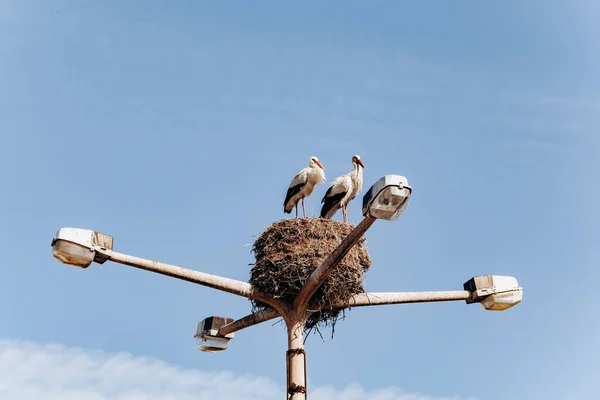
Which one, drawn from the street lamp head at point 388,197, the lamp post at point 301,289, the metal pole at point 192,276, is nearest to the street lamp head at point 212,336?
A: the lamp post at point 301,289

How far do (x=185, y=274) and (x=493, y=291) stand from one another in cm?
367

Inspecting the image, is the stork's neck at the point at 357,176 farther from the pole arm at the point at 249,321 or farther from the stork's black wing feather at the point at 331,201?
the pole arm at the point at 249,321

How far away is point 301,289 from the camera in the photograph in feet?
32.6

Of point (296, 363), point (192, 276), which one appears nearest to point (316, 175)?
point (296, 363)

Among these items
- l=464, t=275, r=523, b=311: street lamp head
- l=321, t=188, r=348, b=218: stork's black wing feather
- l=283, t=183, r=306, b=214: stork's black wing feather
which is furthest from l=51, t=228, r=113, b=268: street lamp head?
l=283, t=183, r=306, b=214: stork's black wing feather

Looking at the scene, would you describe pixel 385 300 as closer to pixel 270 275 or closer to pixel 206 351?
pixel 270 275

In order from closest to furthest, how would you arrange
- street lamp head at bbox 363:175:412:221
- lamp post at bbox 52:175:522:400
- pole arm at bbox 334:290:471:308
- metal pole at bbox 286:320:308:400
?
street lamp head at bbox 363:175:412:221, lamp post at bbox 52:175:522:400, metal pole at bbox 286:320:308:400, pole arm at bbox 334:290:471:308

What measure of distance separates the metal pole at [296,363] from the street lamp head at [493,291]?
6.78 feet

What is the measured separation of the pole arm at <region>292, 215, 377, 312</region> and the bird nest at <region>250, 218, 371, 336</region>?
1.24 feet

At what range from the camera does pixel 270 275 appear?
35.2 ft

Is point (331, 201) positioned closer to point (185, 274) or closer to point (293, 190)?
point (293, 190)

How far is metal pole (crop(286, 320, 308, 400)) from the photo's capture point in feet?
30.7

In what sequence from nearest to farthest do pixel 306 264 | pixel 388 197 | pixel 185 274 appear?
pixel 388 197 → pixel 185 274 → pixel 306 264

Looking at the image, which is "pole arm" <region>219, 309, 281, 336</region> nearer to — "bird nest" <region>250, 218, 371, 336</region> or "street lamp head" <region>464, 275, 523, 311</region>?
"bird nest" <region>250, 218, 371, 336</region>
